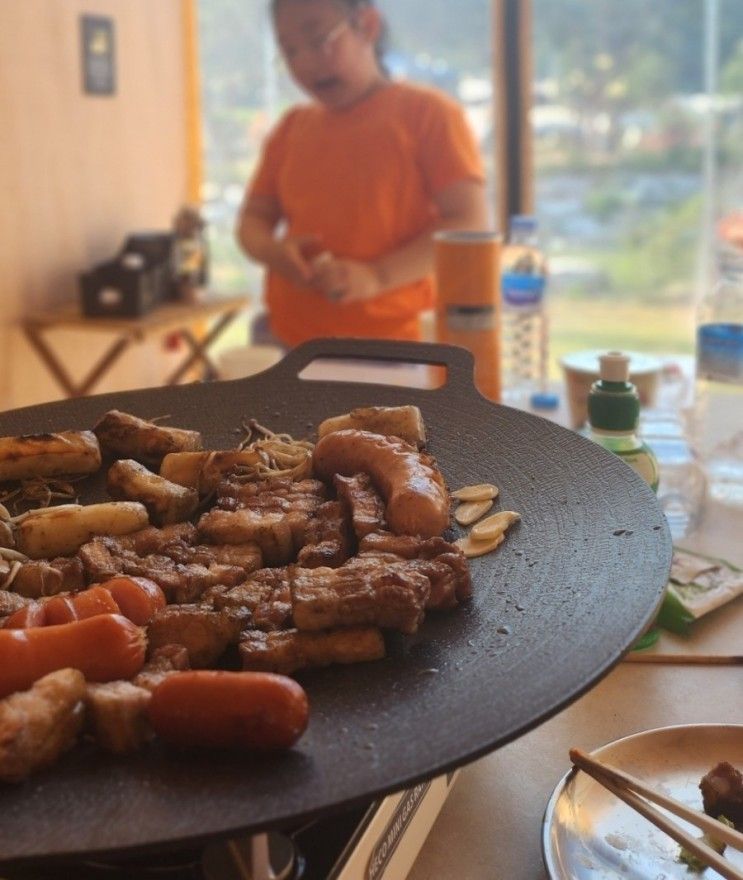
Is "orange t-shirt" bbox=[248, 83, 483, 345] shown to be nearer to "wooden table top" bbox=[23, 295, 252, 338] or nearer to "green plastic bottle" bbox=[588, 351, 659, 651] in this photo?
"wooden table top" bbox=[23, 295, 252, 338]

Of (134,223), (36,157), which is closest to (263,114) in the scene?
(134,223)

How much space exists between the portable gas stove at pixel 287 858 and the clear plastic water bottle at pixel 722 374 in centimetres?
123

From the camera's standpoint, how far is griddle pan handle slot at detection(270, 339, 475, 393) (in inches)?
64.2

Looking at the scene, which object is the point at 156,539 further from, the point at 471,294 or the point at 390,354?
the point at 471,294

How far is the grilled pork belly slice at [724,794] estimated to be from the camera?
0.99 metres

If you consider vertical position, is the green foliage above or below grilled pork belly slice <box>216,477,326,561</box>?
above

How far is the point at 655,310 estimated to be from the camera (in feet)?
17.1

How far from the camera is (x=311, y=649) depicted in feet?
3.00

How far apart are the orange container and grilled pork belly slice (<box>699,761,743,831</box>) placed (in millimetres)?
1294

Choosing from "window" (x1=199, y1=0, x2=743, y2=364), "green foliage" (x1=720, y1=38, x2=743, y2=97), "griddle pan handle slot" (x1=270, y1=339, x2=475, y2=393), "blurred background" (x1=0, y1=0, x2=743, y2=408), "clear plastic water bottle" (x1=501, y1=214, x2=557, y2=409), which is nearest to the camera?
"griddle pan handle slot" (x1=270, y1=339, x2=475, y2=393)

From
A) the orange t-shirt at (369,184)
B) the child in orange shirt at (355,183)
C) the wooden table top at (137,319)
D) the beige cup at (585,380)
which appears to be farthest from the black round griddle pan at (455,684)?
the wooden table top at (137,319)

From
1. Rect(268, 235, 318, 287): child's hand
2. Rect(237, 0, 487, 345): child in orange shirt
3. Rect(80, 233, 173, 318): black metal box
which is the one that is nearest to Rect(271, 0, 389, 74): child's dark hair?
Rect(237, 0, 487, 345): child in orange shirt

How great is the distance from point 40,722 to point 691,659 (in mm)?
914

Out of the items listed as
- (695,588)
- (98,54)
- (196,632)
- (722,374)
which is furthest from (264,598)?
(98,54)
